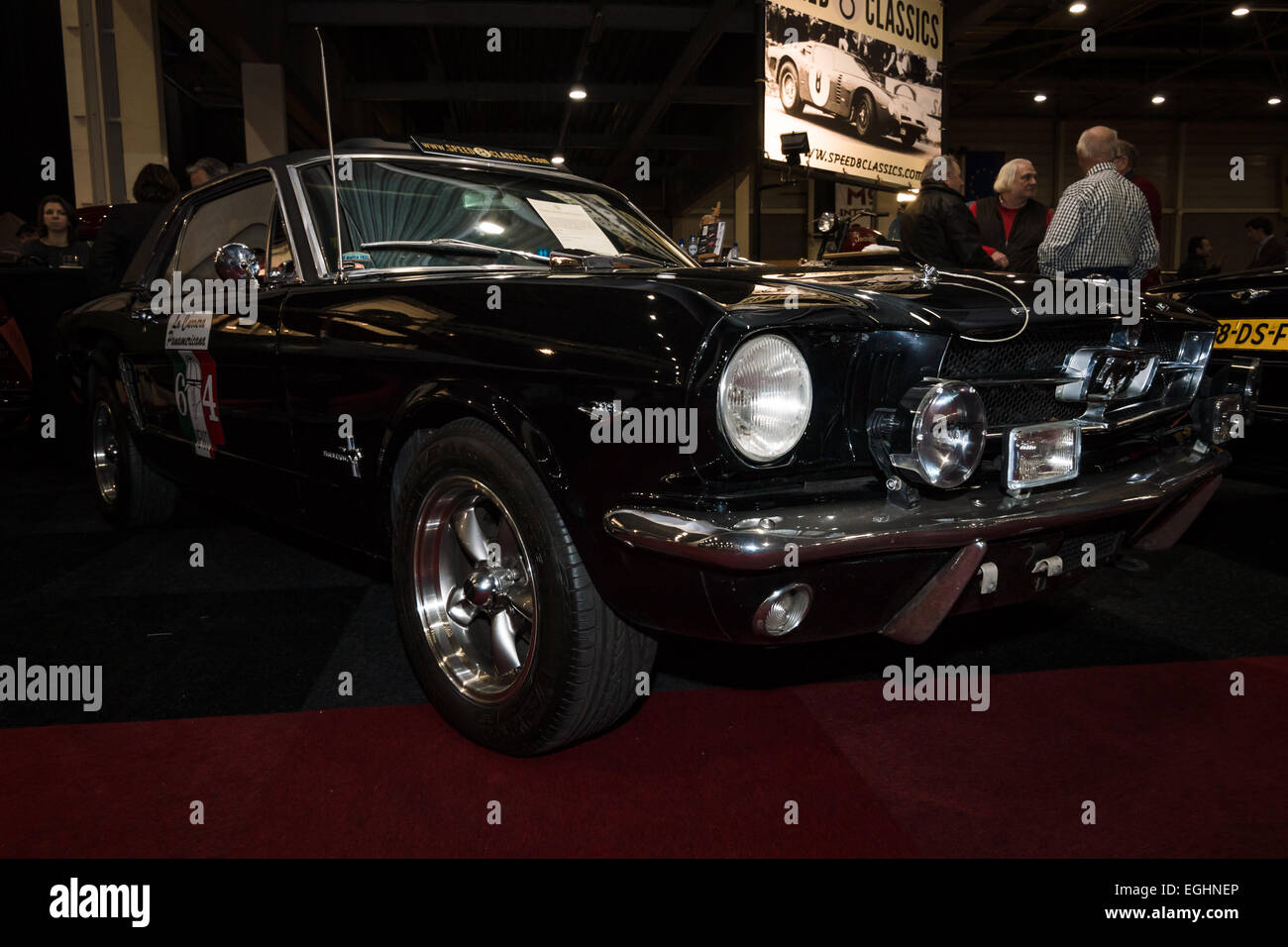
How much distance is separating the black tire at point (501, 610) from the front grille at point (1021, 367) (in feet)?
2.63

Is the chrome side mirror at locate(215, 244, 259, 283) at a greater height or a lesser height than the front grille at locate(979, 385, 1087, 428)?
greater

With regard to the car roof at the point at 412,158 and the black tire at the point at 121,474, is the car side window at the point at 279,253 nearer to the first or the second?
the car roof at the point at 412,158

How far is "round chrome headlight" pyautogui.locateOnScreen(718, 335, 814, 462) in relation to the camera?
1.62 meters

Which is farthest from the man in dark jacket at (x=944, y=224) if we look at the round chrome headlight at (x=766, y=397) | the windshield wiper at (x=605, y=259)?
the round chrome headlight at (x=766, y=397)

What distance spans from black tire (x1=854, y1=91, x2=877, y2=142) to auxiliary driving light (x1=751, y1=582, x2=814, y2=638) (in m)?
8.08

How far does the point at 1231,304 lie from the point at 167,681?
150 inches

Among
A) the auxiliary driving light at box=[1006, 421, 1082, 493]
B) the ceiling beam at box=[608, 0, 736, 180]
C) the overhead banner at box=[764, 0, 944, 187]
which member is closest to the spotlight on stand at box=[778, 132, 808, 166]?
the overhead banner at box=[764, 0, 944, 187]

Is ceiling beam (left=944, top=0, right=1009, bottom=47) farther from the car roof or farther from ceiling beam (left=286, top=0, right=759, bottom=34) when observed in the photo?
the car roof

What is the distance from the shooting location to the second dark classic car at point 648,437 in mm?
1622

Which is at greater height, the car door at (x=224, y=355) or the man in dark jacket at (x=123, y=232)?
the man in dark jacket at (x=123, y=232)

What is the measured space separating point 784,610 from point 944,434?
1.38 feet

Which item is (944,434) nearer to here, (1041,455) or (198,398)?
(1041,455)

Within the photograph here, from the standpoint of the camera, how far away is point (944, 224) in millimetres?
4883

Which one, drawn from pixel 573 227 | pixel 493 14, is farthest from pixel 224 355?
pixel 493 14
